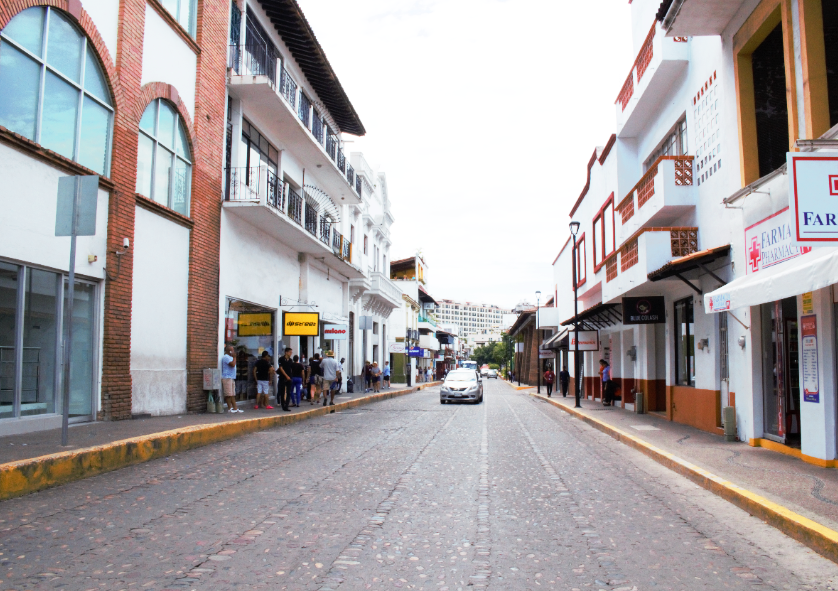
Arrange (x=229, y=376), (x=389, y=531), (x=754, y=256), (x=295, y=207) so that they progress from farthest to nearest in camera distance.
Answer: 1. (x=295, y=207)
2. (x=229, y=376)
3. (x=754, y=256)
4. (x=389, y=531)

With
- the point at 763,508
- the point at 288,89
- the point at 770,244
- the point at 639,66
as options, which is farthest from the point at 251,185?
the point at 763,508

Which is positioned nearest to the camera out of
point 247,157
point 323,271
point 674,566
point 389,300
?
point 674,566

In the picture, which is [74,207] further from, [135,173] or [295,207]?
[295,207]

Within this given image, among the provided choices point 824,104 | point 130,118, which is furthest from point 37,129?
point 824,104

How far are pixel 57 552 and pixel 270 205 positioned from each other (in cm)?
1541

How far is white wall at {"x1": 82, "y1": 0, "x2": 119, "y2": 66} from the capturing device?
1263cm

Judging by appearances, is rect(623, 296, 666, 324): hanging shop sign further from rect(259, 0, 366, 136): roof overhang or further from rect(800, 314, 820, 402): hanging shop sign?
rect(259, 0, 366, 136): roof overhang

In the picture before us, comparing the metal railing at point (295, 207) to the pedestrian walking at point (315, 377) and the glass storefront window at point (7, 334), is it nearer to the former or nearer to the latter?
the pedestrian walking at point (315, 377)

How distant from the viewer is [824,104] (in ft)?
29.7

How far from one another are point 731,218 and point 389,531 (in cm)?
936

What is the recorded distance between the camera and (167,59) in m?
15.7

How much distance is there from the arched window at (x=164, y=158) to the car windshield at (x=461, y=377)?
14.4m

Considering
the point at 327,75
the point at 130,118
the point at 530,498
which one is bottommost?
the point at 530,498

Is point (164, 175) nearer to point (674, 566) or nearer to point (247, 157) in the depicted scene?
point (247, 157)
